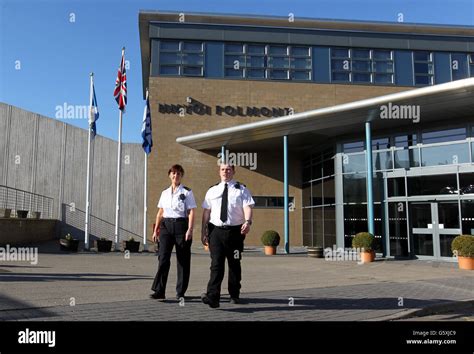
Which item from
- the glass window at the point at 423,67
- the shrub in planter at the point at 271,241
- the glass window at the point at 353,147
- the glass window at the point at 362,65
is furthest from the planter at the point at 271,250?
the glass window at the point at 423,67

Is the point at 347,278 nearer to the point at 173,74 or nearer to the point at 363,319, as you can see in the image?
the point at 363,319

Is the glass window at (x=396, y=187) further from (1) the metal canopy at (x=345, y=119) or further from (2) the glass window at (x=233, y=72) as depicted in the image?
→ (2) the glass window at (x=233, y=72)

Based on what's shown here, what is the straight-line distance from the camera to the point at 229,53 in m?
25.4

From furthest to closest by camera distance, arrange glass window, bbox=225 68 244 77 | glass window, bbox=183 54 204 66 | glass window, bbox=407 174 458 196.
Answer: glass window, bbox=225 68 244 77
glass window, bbox=183 54 204 66
glass window, bbox=407 174 458 196

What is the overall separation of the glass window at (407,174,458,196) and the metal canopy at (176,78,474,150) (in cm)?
213

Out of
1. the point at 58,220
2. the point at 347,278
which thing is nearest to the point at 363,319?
the point at 347,278

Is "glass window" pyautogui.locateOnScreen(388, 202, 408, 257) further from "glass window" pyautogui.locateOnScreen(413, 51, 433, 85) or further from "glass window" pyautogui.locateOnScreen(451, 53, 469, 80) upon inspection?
"glass window" pyautogui.locateOnScreen(451, 53, 469, 80)

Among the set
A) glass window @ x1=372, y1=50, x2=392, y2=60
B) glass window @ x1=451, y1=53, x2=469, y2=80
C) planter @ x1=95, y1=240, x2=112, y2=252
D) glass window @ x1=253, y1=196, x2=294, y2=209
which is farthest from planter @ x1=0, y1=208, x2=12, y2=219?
glass window @ x1=451, y1=53, x2=469, y2=80

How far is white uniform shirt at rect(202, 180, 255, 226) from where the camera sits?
658cm

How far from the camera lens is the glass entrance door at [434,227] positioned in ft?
53.1

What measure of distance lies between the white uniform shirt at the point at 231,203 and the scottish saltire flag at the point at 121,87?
14575mm

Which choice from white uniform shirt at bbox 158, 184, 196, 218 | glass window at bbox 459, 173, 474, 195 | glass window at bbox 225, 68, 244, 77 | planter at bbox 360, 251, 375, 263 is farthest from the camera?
glass window at bbox 225, 68, 244, 77

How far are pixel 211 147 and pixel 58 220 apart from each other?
9.29 m

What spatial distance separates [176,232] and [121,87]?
48.3ft
